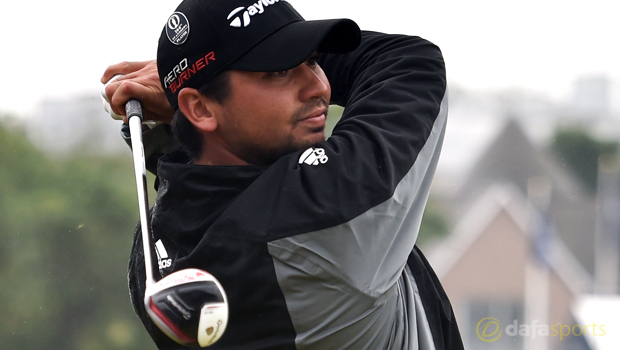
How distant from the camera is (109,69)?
1646mm

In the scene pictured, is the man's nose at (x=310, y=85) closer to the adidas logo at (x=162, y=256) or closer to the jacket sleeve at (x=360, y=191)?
the jacket sleeve at (x=360, y=191)

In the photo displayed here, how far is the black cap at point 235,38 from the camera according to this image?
4.41ft

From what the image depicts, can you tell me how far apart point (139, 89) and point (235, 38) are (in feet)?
0.97

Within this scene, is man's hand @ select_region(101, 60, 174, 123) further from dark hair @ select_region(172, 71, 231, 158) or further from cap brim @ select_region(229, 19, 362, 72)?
cap brim @ select_region(229, 19, 362, 72)

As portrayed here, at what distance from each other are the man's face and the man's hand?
0.23m

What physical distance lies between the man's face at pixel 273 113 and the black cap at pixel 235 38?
4cm

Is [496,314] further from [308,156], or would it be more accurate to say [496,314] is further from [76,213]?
[308,156]

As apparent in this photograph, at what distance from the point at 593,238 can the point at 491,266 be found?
2273mm

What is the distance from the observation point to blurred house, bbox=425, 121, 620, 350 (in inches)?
411

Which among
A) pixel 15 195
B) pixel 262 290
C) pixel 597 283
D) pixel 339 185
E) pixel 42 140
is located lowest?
pixel 597 283

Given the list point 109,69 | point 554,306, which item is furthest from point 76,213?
point 109,69

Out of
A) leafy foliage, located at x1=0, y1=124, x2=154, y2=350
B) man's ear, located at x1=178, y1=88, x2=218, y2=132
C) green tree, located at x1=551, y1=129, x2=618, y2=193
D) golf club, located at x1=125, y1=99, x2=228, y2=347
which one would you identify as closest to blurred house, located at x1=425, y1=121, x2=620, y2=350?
green tree, located at x1=551, y1=129, x2=618, y2=193

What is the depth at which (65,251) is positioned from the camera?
1077cm

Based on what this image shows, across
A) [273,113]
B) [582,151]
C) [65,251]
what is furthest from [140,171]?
[582,151]
